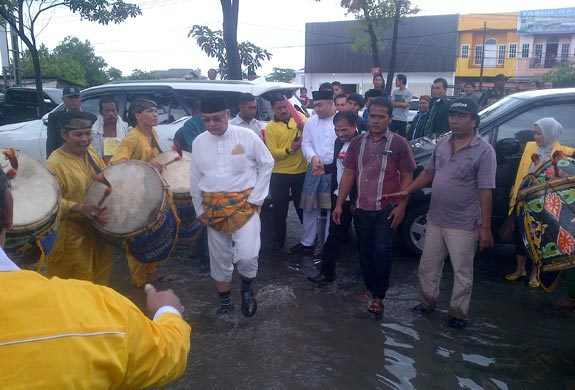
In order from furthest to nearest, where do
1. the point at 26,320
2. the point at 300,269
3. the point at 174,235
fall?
the point at 300,269
the point at 174,235
the point at 26,320

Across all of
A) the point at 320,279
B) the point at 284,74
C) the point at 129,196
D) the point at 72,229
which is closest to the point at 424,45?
the point at 284,74

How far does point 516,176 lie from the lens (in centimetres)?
534

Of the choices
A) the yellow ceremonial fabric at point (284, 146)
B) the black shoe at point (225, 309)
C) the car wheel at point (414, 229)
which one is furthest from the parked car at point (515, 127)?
the black shoe at point (225, 309)

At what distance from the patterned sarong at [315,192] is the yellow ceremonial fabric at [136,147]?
70.6 inches

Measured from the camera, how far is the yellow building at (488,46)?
1608 inches

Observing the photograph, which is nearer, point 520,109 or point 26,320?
point 26,320

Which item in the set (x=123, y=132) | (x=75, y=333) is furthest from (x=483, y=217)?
(x=123, y=132)

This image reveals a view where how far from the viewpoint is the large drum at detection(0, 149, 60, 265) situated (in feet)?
11.2

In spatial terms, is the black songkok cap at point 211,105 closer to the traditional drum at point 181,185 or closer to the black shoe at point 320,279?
the traditional drum at point 181,185

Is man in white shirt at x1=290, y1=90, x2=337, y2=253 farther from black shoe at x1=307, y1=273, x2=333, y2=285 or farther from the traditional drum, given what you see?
the traditional drum

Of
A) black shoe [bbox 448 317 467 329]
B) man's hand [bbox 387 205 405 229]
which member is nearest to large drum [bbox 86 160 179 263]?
man's hand [bbox 387 205 405 229]

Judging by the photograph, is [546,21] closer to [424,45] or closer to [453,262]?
[424,45]

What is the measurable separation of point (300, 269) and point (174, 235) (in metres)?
1.62

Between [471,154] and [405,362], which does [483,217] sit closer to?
[471,154]
